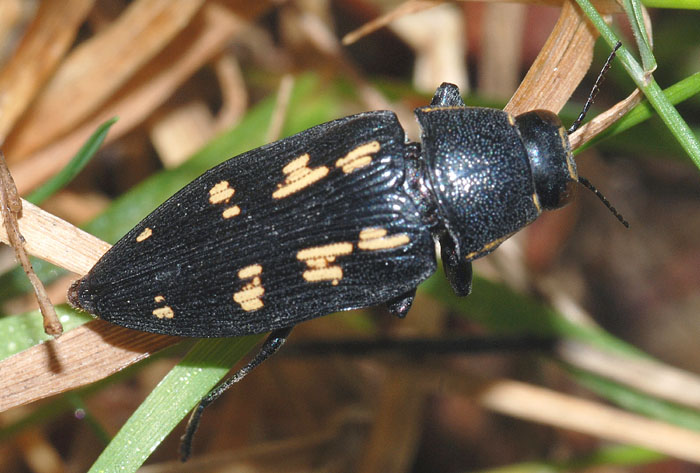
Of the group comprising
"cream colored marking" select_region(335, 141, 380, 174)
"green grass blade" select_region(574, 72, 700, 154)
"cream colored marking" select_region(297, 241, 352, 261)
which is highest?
"cream colored marking" select_region(335, 141, 380, 174)

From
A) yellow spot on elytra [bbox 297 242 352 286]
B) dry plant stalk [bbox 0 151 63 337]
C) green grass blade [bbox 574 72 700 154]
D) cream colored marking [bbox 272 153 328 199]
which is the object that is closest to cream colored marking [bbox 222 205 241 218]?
cream colored marking [bbox 272 153 328 199]

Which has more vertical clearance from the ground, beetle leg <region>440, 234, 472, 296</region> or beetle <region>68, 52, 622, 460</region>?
beetle <region>68, 52, 622, 460</region>

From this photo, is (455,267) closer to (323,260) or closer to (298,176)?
(323,260)

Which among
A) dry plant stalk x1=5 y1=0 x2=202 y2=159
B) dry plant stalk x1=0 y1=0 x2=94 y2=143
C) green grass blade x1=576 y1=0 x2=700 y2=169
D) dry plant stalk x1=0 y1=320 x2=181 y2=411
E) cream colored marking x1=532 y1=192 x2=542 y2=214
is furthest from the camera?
dry plant stalk x1=5 y1=0 x2=202 y2=159

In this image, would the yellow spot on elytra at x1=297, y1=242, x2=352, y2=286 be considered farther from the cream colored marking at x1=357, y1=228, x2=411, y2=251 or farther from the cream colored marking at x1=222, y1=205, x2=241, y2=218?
the cream colored marking at x1=222, y1=205, x2=241, y2=218

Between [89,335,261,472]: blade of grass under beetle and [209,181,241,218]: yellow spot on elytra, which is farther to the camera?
[209,181,241,218]: yellow spot on elytra

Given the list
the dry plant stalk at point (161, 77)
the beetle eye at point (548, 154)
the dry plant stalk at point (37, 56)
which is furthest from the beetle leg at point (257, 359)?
the dry plant stalk at point (37, 56)

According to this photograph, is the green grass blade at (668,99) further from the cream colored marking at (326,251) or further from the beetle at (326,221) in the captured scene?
the cream colored marking at (326,251)

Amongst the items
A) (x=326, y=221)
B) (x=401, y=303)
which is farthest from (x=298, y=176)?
(x=401, y=303)
